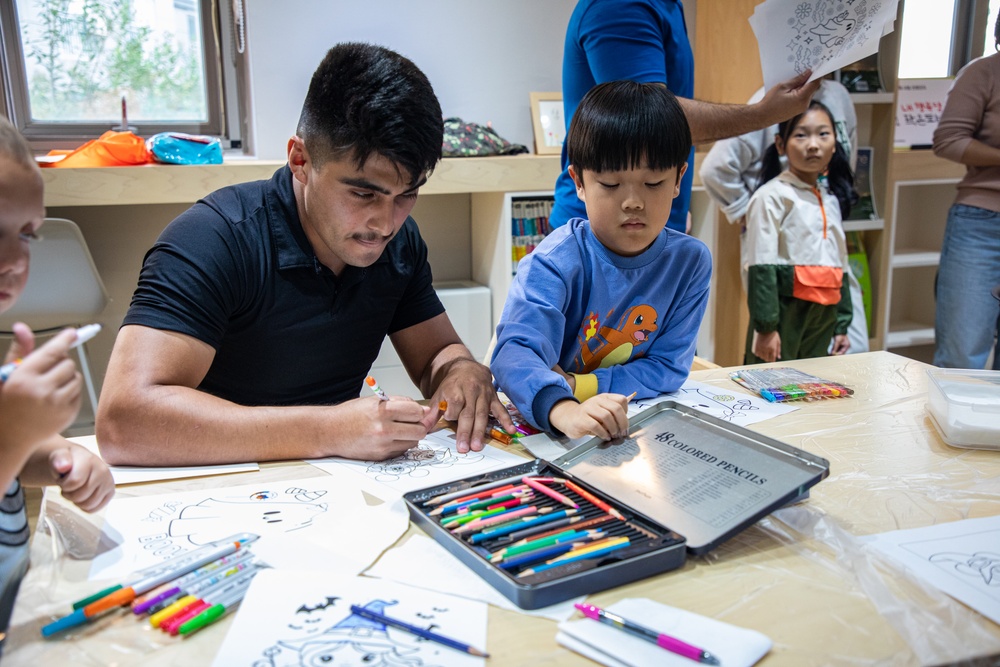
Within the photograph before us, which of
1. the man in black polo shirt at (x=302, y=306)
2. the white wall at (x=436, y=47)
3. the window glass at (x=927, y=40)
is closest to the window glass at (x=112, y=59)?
the white wall at (x=436, y=47)

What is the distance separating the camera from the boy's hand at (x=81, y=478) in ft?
2.61

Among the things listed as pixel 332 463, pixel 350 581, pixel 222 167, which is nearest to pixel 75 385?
pixel 350 581

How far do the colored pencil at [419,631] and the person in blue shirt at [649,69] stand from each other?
1135mm

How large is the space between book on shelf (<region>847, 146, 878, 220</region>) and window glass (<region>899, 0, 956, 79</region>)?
0.99m

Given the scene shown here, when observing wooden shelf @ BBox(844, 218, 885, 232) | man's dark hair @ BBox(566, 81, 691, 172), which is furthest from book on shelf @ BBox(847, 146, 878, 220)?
man's dark hair @ BBox(566, 81, 691, 172)

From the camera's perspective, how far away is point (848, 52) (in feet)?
5.05

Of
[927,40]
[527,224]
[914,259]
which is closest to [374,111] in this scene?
[527,224]

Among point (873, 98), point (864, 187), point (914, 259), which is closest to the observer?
point (873, 98)

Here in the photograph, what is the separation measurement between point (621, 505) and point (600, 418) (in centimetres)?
21

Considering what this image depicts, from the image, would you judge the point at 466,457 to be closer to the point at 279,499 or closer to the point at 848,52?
the point at 279,499

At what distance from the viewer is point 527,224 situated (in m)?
3.06

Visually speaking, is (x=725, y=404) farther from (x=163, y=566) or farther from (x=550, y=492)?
(x=163, y=566)

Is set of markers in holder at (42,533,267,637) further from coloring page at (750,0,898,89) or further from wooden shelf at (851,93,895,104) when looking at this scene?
wooden shelf at (851,93,895,104)

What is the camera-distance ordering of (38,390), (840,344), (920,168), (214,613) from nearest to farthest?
(38,390) → (214,613) → (840,344) → (920,168)
